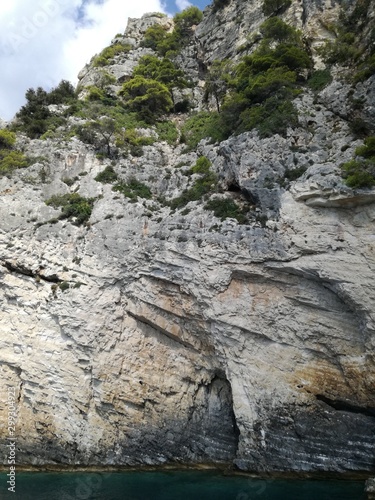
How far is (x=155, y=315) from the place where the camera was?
1945cm

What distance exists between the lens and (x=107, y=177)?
25.1 metres

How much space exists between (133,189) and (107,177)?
2.18 meters

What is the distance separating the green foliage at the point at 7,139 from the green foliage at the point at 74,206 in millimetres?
6842

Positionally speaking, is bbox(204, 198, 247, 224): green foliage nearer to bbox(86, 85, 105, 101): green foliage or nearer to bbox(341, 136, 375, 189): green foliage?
bbox(341, 136, 375, 189): green foliage

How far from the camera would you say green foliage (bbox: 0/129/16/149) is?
26.5 metres

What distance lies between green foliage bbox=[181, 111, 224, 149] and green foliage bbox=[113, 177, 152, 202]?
5.99m

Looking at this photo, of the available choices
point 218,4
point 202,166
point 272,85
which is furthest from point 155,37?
point 202,166

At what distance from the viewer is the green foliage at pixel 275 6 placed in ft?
103

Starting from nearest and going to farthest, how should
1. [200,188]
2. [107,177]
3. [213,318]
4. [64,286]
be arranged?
[213,318]
[64,286]
[200,188]
[107,177]

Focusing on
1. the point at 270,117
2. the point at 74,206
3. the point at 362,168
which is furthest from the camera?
the point at 74,206

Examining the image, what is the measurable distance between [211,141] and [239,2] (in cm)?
2161

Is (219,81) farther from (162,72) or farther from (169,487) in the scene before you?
(169,487)

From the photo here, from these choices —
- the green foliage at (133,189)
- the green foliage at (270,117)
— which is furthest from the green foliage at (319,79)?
the green foliage at (133,189)

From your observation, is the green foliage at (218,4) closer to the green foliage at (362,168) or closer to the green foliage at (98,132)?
the green foliage at (98,132)
